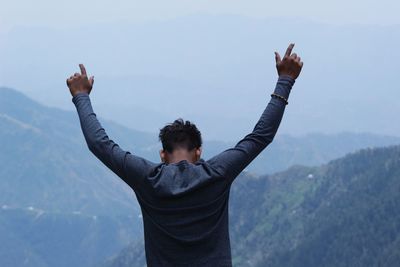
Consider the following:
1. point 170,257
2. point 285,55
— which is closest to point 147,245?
point 170,257

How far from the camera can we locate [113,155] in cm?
652

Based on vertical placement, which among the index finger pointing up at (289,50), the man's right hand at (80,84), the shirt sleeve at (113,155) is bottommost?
the shirt sleeve at (113,155)

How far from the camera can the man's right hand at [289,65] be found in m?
6.87

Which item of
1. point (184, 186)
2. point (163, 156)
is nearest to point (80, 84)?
point (163, 156)

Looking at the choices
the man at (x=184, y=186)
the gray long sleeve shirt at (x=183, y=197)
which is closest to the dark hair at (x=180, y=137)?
the man at (x=184, y=186)

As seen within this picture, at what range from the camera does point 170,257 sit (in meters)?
6.49

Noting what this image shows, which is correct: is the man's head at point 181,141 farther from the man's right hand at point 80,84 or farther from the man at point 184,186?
the man's right hand at point 80,84

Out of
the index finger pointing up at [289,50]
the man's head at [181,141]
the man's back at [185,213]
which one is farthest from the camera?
the index finger pointing up at [289,50]

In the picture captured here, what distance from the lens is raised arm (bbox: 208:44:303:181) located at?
656cm

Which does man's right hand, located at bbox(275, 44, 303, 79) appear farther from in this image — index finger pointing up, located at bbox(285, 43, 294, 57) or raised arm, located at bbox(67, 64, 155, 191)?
raised arm, located at bbox(67, 64, 155, 191)

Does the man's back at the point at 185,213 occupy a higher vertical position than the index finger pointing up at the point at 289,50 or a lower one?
lower

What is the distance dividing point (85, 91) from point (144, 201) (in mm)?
1020

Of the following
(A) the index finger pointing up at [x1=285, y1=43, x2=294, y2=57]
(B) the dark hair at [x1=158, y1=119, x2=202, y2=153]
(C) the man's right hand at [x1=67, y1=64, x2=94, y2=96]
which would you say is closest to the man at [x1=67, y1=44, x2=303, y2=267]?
(B) the dark hair at [x1=158, y1=119, x2=202, y2=153]

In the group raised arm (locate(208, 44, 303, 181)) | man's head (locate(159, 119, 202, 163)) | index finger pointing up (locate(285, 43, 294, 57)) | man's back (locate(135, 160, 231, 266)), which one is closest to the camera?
man's back (locate(135, 160, 231, 266))
